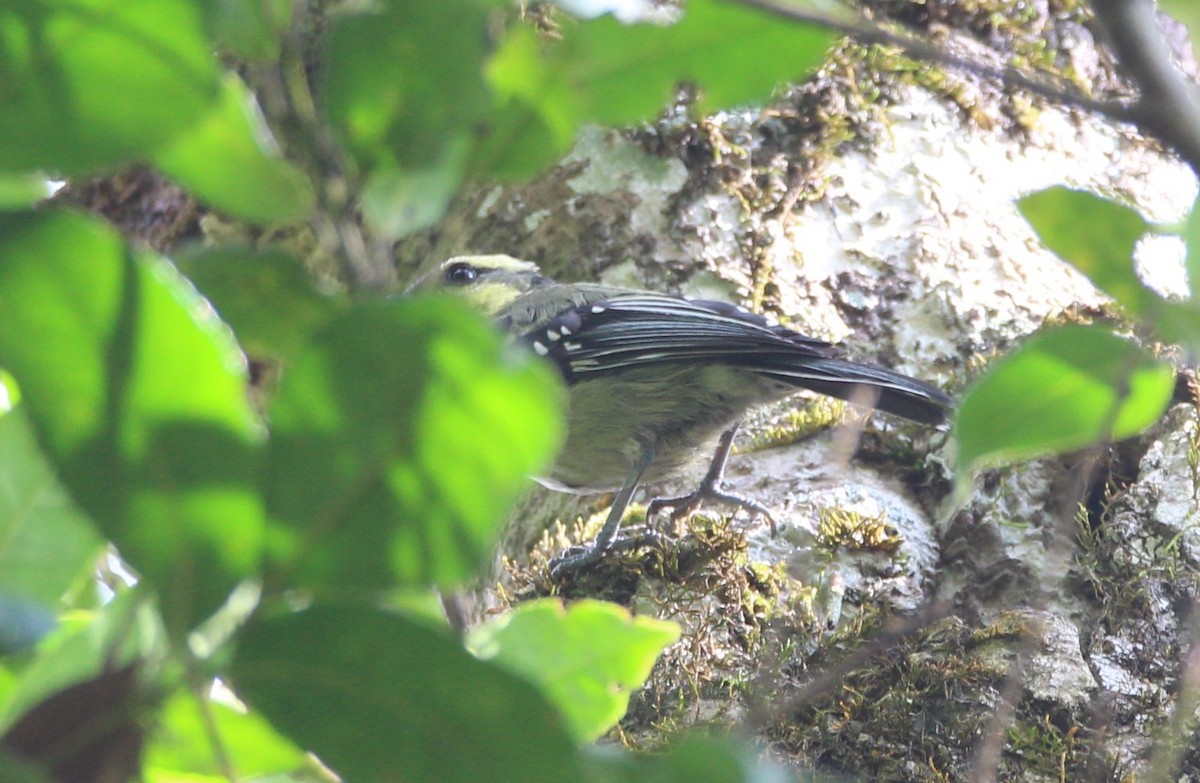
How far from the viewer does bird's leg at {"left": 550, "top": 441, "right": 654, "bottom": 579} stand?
2.79 m

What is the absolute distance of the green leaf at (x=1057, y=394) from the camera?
708mm

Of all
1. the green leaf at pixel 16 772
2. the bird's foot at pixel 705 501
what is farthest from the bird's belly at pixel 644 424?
the green leaf at pixel 16 772

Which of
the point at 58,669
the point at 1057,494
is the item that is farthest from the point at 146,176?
the point at 58,669

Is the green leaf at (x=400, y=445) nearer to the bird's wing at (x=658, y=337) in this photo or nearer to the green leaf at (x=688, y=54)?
the green leaf at (x=688, y=54)

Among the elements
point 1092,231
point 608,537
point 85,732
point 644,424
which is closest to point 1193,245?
point 1092,231

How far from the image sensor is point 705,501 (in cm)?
316

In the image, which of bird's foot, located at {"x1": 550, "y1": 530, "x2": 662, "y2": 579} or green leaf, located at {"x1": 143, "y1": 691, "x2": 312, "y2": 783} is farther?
bird's foot, located at {"x1": 550, "y1": 530, "x2": 662, "y2": 579}

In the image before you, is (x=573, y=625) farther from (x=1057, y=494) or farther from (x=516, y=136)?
(x=1057, y=494)

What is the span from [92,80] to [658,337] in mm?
2903

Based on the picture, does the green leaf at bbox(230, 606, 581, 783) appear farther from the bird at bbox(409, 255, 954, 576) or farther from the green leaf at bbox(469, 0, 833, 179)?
the bird at bbox(409, 255, 954, 576)

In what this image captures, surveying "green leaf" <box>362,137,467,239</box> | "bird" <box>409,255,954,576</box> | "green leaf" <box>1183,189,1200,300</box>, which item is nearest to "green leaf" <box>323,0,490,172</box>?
"green leaf" <box>362,137,467,239</box>

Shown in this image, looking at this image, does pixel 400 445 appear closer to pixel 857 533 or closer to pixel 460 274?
pixel 857 533

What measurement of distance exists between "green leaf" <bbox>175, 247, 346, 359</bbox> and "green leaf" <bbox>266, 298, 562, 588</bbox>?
3.8 inches

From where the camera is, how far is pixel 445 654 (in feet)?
1.72
